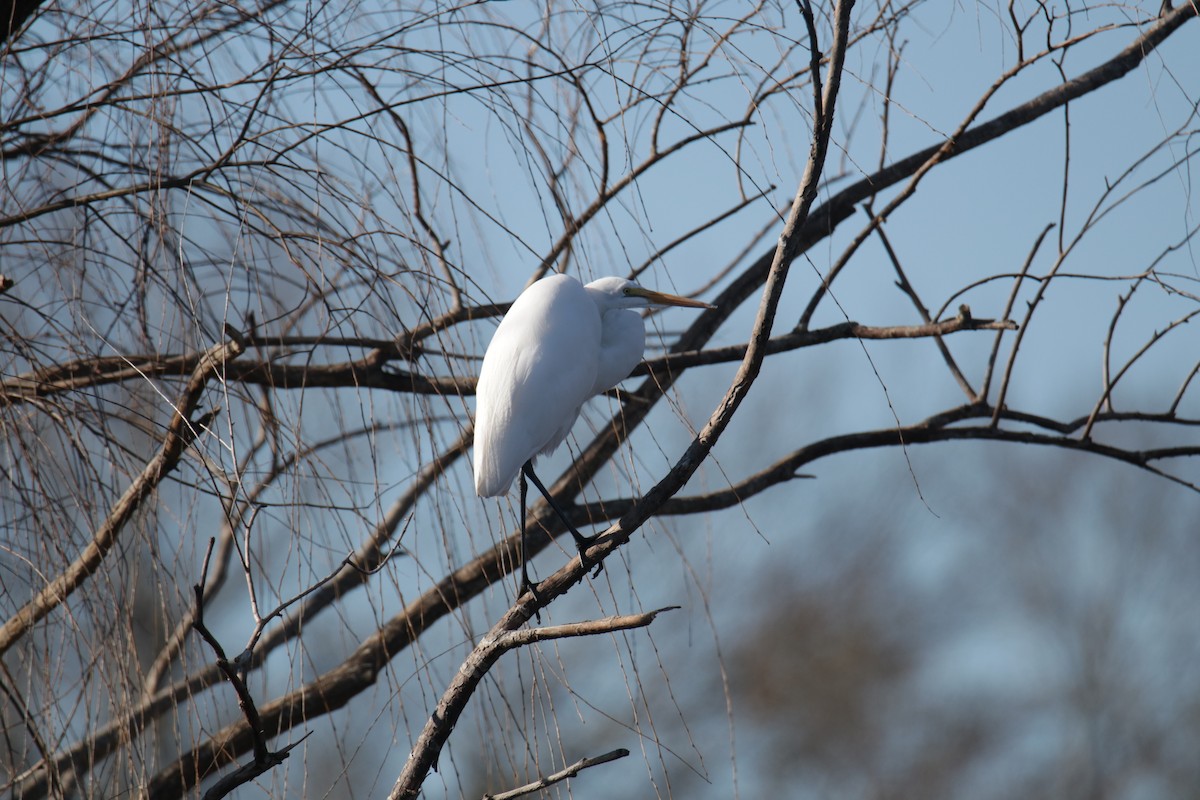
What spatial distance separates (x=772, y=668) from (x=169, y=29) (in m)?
6.19

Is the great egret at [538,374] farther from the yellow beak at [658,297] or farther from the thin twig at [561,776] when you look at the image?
the thin twig at [561,776]

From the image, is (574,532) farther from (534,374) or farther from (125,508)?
(125,508)

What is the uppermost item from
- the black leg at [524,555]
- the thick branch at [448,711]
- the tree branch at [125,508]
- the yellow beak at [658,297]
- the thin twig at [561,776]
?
the yellow beak at [658,297]

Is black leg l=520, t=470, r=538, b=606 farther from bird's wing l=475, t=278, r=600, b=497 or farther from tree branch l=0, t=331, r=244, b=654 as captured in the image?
tree branch l=0, t=331, r=244, b=654

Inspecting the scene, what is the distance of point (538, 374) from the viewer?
1.50m

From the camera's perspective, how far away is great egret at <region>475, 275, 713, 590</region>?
1.44m

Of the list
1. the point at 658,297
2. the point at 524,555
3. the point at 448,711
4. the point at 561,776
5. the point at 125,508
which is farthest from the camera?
the point at 658,297

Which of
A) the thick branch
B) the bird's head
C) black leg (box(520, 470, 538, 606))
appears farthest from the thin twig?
the bird's head

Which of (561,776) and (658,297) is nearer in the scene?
(561,776)

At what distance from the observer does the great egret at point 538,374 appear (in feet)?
4.73

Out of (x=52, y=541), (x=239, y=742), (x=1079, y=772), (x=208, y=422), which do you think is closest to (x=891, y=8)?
(x=208, y=422)

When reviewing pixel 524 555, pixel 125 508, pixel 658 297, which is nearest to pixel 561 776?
pixel 524 555

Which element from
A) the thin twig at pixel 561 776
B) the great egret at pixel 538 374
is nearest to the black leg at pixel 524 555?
the great egret at pixel 538 374

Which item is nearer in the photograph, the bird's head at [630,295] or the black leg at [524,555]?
the black leg at [524,555]
